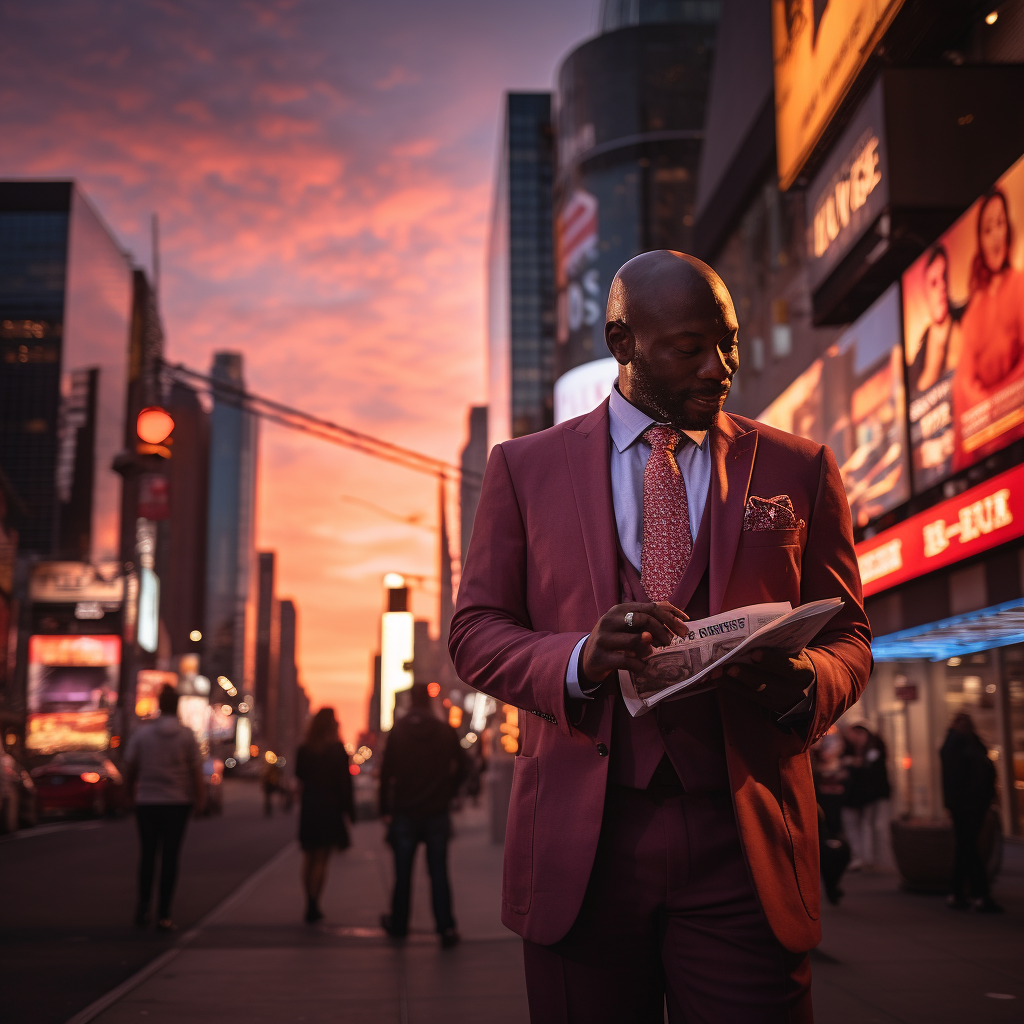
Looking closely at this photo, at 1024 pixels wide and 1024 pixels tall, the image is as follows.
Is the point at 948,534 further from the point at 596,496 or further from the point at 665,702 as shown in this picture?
the point at 665,702

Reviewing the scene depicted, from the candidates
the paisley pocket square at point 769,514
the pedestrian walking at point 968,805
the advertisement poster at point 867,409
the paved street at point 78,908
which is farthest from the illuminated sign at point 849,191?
the paisley pocket square at point 769,514

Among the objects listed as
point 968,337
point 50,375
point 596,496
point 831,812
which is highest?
point 50,375

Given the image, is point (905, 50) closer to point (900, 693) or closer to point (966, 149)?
point (966, 149)

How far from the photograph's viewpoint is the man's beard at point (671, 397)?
2.49m

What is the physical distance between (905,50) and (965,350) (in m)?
4.39

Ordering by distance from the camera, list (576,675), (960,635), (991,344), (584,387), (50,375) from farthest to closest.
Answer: (50,375)
(584,387)
(960,635)
(991,344)
(576,675)

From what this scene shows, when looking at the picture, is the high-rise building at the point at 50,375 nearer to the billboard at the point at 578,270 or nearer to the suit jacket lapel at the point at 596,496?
the billboard at the point at 578,270

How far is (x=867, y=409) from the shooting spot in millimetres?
18344

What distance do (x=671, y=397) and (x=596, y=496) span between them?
0.26m

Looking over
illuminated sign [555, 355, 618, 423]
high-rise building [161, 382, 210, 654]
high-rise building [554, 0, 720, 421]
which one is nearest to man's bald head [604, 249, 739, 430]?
illuminated sign [555, 355, 618, 423]

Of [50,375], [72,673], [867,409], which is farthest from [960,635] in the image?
[50,375]

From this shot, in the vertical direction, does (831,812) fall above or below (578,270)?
below

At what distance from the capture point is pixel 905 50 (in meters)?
15.7

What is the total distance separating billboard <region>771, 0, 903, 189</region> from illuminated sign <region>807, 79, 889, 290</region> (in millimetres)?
453
